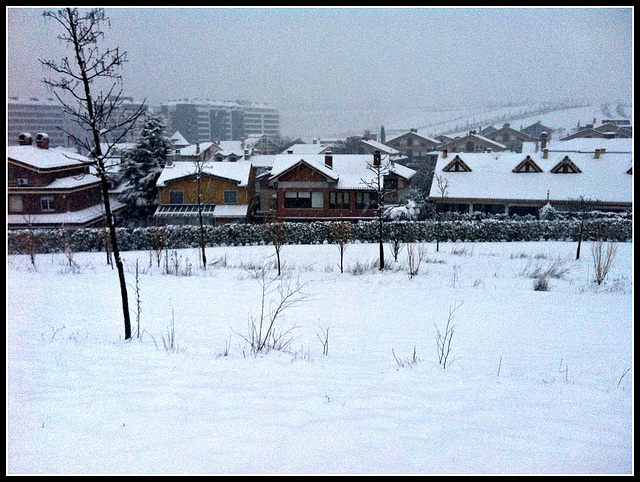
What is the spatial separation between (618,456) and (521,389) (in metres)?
1.40

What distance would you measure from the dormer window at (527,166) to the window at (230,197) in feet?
61.7

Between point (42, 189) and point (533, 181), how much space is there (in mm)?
29763

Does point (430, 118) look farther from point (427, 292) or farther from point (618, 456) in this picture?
point (618, 456)

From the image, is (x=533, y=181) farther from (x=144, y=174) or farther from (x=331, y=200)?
(x=144, y=174)

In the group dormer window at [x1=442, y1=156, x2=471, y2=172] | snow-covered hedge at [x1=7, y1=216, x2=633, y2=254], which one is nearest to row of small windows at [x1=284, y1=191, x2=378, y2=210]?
dormer window at [x1=442, y1=156, x2=471, y2=172]

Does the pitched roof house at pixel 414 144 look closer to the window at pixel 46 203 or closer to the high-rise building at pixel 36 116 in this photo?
the window at pixel 46 203

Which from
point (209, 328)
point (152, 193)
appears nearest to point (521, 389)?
point (209, 328)

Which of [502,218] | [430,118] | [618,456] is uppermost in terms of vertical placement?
[430,118]

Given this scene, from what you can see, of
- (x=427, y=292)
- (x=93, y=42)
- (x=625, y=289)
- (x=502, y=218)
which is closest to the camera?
(x=93, y=42)

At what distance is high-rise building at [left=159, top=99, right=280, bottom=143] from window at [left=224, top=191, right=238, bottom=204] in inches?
2575

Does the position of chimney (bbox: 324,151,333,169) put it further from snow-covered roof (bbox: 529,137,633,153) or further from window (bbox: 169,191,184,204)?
snow-covered roof (bbox: 529,137,633,153)

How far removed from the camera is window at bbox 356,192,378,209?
101ft

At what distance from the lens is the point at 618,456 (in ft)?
11.9

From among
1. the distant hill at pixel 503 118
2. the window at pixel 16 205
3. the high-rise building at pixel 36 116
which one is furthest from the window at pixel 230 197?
the distant hill at pixel 503 118
